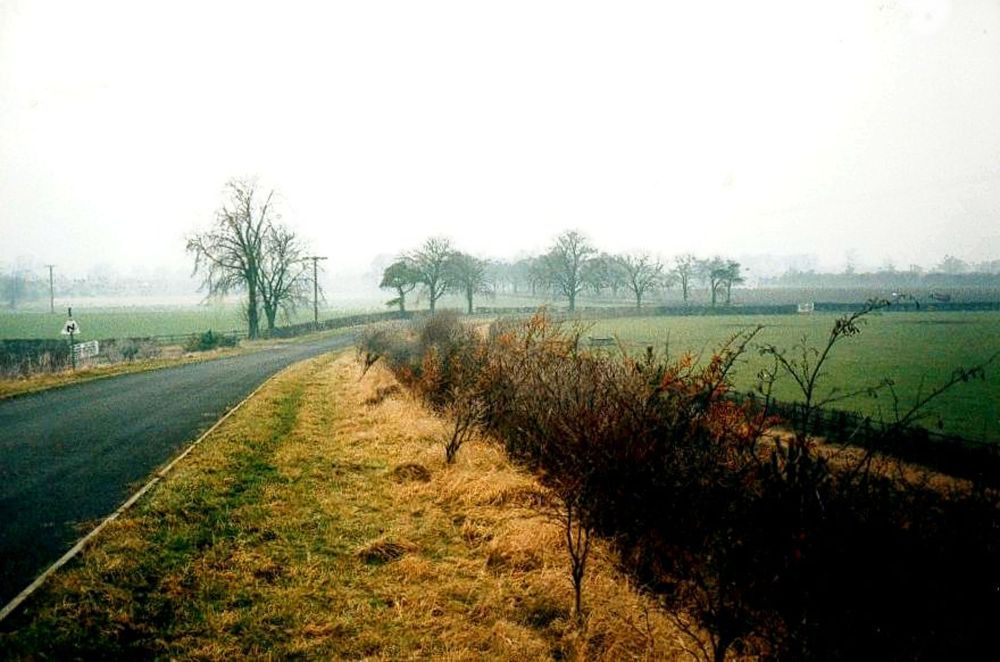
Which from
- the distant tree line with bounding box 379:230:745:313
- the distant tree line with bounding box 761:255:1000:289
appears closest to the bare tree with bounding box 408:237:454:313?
the distant tree line with bounding box 379:230:745:313

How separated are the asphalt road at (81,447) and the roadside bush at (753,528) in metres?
6.07

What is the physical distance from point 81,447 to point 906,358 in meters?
34.0

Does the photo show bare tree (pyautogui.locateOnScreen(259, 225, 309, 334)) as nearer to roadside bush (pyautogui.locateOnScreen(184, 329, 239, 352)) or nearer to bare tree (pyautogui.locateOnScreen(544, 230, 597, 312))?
roadside bush (pyautogui.locateOnScreen(184, 329, 239, 352))

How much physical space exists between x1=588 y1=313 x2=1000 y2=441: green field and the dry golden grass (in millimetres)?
3448

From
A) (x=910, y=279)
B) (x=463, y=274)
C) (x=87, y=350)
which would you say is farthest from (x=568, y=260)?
(x=910, y=279)

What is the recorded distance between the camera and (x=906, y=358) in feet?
85.3

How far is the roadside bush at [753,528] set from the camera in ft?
12.5

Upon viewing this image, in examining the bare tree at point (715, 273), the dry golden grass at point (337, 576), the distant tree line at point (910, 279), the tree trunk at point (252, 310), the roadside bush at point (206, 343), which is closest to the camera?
the dry golden grass at point (337, 576)

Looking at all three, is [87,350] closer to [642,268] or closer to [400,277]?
[400,277]

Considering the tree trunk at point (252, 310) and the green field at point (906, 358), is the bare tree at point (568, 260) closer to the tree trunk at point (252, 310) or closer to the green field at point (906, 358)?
the green field at point (906, 358)

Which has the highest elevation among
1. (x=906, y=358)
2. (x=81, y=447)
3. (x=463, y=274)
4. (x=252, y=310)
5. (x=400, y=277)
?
(x=463, y=274)

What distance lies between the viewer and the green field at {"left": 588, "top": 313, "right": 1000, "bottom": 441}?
17.0 m

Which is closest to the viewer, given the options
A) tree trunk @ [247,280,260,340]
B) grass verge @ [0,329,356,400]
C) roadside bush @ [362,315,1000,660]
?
roadside bush @ [362,315,1000,660]

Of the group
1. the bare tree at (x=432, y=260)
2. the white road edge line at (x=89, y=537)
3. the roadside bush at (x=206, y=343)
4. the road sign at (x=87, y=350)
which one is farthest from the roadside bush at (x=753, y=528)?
the bare tree at (x=432, y=260)
